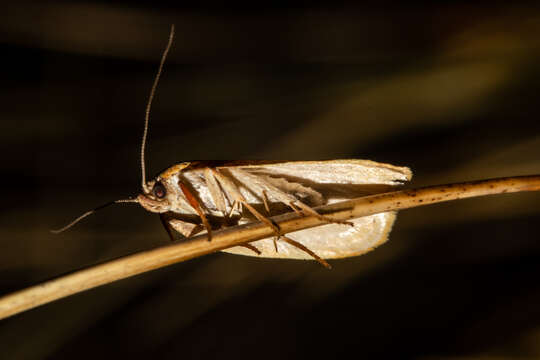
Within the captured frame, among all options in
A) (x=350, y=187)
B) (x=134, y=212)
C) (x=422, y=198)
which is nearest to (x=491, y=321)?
(x=350, y=187)

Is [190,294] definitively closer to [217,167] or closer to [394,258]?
[394,258]

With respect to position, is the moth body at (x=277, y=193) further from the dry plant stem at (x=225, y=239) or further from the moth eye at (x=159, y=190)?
the dry plant stem at (x=225, y=239)

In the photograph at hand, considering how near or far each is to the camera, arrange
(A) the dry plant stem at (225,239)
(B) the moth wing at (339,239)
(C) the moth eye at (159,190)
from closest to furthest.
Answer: (A) the dry plant stem at (225,239)
(B) the moth wing at (339,239)
(C) the moth eye at (159,190)

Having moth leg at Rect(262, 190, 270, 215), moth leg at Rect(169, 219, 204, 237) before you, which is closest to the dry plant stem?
moth leg at Rect(262, 190, 270, 215)

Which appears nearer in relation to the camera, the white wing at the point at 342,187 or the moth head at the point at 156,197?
the white wing at the point at 342,187

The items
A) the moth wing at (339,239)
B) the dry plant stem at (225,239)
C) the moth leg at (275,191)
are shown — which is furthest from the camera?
the moth wing at (339,239)

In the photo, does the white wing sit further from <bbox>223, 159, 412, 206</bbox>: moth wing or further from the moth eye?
the moth eye

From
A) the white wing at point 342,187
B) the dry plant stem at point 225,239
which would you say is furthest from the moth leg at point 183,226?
the dry plant stem at point 225,239

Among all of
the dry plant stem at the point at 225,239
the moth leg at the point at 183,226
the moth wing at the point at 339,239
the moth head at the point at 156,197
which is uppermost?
the moth head at the point at 156,197

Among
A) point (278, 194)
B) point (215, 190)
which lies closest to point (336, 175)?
point (278, 194)
